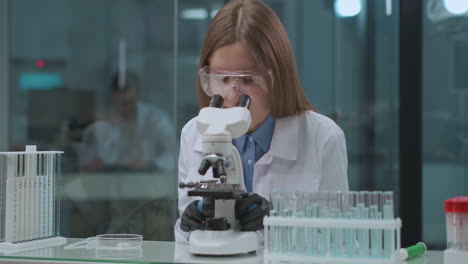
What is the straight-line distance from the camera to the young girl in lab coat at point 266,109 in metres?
2.02

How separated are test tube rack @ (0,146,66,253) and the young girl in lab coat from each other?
38cm

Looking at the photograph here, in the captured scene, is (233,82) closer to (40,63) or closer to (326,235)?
(326,235)

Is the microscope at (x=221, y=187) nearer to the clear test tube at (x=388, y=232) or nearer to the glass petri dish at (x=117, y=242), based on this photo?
the glass petri dish at (x=117, y=242)

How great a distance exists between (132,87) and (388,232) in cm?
366

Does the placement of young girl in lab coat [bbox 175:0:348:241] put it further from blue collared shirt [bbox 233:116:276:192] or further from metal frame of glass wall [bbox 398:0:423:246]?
metal frame of glass wall [bbox 398:0:423:246]

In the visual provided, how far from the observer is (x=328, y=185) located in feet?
7.30

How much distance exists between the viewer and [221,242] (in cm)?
162

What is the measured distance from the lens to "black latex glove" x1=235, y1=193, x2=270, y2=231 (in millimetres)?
1706

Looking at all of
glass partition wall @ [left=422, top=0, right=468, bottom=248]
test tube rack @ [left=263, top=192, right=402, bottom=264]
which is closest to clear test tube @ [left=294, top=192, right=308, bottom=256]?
test tube rack @ [left=263, top=192, right=402, bottom=264]

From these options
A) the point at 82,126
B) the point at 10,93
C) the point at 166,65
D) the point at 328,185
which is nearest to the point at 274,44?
the point at 328,185

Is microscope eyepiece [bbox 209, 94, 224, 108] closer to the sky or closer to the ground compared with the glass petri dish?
closer to the sky

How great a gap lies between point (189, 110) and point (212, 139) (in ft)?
10.3

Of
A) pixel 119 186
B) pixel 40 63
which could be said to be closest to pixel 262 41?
pixel 119 186

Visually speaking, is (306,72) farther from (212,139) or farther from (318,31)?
(212,139)
